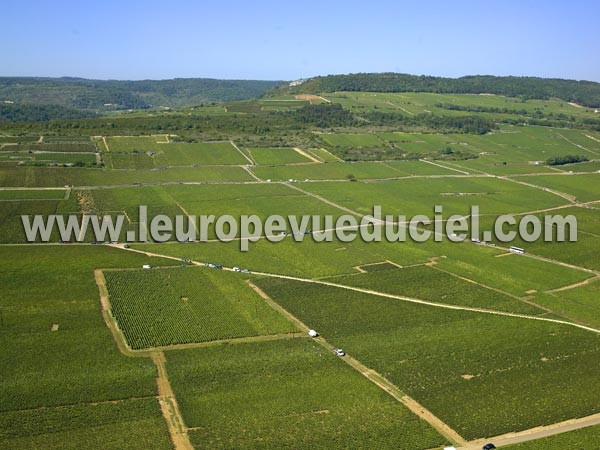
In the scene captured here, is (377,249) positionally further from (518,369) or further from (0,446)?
(0,446)

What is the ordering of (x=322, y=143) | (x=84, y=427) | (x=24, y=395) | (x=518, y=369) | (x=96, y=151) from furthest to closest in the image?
(x=322, y=143)
(x=96, y=151)
(x=518, y=369)
(x=24, y=395)
(x=84, y=427)

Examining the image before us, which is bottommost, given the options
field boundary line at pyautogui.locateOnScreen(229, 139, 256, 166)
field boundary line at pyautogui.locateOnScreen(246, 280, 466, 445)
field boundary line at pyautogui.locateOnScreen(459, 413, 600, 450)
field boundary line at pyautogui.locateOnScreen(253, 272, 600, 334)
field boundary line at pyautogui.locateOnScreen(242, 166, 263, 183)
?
field boundary line at pyautogui.locateOnScreen(459, 413, 600, 450)

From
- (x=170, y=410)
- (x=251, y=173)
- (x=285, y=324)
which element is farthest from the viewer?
(x=251, y=173)

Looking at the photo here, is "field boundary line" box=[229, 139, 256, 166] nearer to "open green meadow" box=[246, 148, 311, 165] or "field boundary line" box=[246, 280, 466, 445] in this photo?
"open green meadow" box=[246, 148, 311, 165]

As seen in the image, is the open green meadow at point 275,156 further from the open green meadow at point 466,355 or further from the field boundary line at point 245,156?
the open green meadow at point 466,355

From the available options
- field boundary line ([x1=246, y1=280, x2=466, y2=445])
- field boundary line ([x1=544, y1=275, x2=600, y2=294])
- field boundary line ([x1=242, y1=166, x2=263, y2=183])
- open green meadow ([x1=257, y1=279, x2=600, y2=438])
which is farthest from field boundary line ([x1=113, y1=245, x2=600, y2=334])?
field boundary line ([x1=242, y1=166, x2=263, y2=183])

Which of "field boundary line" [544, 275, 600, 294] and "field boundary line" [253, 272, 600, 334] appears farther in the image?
"field boundary line" [544, 275, 600, 294]

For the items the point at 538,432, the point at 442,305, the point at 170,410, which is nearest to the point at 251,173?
the point at 442,305

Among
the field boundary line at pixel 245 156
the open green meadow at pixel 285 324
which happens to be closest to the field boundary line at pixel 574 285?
the open green meadow at pixel 285 324

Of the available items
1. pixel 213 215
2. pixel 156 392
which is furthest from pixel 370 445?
pixel 213 215

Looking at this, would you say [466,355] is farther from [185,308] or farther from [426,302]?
[185,308]

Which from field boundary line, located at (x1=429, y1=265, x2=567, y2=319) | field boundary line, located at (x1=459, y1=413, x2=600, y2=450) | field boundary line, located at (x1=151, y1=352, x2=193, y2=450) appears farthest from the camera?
field boundary line, located at (x1=429, y1=265, x2=567, y2=319)
